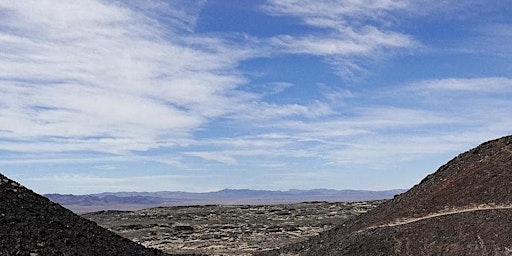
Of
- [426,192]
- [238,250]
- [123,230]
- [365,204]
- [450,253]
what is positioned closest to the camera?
[450,253]

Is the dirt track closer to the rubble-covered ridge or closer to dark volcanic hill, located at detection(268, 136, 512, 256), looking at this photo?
dark volcanic hill, located at detection(268, 136, 512, 256)

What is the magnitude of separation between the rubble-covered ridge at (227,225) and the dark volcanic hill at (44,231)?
13656mm

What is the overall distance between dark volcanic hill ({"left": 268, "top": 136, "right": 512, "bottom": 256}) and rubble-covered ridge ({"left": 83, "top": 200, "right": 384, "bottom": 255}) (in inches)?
637

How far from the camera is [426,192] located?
28.5 metres

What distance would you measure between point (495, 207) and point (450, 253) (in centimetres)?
331

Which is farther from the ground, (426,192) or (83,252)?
(426,192)

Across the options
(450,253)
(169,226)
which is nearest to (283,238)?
(169,226)

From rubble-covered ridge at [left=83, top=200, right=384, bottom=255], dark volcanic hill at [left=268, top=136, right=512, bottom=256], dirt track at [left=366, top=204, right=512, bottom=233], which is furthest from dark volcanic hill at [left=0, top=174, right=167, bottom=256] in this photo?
rubble-covered ridge at [left=83, top=200, right=384, bottom=255]

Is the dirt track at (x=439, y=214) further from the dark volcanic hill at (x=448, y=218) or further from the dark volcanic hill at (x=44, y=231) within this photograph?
the dark volcanic hill at (x=44, y=231)

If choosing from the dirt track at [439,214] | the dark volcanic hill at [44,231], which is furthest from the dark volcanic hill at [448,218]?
the dark volcanic hill at [44,231]

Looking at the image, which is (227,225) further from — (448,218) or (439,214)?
(448,218)

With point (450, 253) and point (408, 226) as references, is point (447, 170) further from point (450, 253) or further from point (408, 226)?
point (450, 253)

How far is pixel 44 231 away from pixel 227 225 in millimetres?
37969

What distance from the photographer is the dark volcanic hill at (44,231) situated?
25.7 meters
